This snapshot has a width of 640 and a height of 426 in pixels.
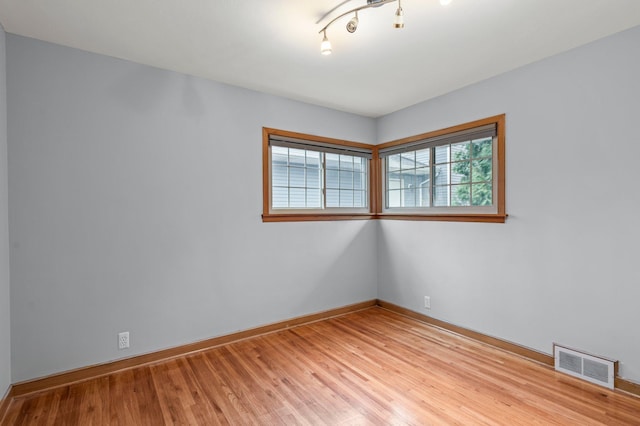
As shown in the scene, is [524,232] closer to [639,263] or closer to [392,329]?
[639,263]

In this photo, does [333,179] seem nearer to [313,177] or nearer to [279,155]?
[313,177]

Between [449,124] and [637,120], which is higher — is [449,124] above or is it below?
above

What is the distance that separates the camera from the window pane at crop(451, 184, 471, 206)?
336 cm

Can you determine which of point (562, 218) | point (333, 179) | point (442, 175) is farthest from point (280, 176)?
point (562, 218)

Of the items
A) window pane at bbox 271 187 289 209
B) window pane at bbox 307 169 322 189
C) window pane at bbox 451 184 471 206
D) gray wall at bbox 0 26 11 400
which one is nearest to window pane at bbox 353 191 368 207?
Result: window pane at bbox 307 169 322 189

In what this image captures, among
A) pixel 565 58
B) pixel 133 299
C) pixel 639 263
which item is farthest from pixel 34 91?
pixel 639 263

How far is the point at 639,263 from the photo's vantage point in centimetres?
223

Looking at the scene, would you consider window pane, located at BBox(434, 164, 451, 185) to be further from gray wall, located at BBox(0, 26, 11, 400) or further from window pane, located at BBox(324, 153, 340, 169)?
gray wall, located at BBox(0, 26, 11, 400)

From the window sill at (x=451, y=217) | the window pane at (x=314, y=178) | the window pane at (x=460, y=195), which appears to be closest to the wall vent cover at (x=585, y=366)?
the window sill at (x=451, y=217)

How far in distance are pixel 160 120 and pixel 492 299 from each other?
11.2 feet

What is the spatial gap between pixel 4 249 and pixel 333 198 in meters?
2.99

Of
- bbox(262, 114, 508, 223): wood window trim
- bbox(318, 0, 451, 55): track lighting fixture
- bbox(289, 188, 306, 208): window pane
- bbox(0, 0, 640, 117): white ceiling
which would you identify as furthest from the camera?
bbox(289, 188, 306, 208): window pane

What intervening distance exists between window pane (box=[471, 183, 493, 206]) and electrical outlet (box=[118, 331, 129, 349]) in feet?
11.1

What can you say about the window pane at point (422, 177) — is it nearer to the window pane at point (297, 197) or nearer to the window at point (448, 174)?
the window at point (448, 174)
